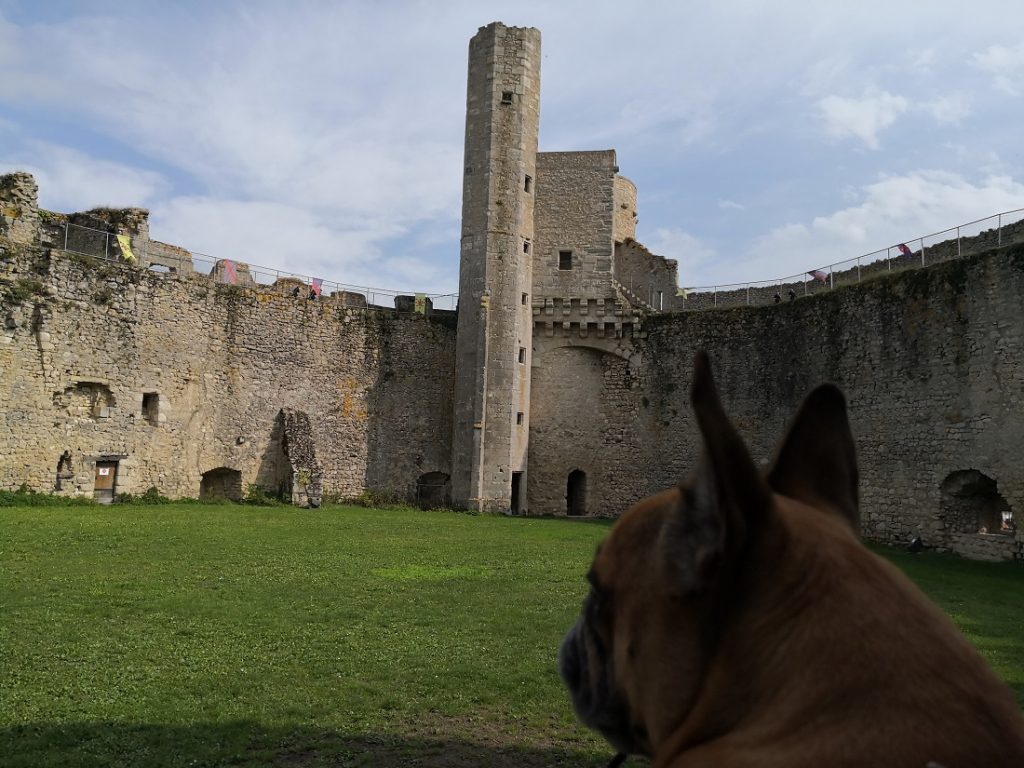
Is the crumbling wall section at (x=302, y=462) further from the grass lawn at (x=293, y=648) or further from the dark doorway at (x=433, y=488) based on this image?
the grass lawn at (x=293, y=648)

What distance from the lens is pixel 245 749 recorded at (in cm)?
500

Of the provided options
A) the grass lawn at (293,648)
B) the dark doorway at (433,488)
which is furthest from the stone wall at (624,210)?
the grass lawn at (293,648)

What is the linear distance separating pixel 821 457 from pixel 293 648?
21.6 ft

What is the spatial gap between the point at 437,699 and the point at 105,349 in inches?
723

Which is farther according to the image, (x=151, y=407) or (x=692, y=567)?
(x=151, y=407)

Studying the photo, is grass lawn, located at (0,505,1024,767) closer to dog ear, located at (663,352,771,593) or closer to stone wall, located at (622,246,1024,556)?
stone wall, located at (622,246,1024,556)

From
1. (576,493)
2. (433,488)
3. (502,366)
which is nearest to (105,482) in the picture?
(433,488)

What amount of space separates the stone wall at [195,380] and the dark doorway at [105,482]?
8.4 inches

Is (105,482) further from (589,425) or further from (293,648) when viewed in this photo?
(293,648)

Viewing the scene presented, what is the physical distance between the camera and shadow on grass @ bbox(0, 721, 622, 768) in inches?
188

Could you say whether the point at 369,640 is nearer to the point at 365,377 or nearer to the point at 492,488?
the point at 492,488

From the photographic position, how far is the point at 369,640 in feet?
25.3

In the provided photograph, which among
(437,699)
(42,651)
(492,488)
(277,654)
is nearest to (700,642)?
(437,699)

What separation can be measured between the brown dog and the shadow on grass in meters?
3.98
